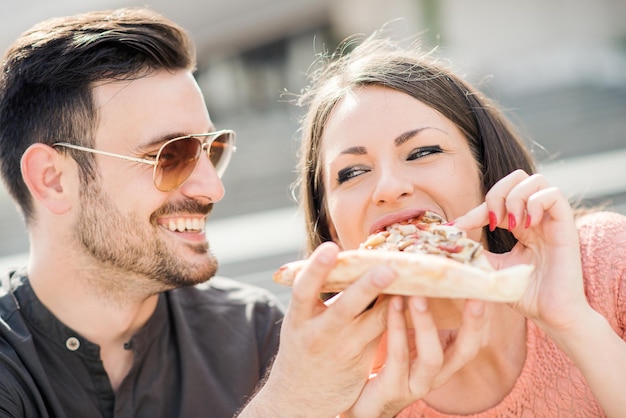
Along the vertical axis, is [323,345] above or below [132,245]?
below

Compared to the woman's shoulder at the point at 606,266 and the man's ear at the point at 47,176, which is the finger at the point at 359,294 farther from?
the man's ear at the point at 47,176

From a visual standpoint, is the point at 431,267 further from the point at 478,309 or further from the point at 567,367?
the point at 567,367

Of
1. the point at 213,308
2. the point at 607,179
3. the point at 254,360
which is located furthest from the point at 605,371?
the point at 607,179

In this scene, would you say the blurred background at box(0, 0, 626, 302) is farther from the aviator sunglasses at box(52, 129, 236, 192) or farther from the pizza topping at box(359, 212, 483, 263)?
the pizza topping at box(359, 212, 483, 263)

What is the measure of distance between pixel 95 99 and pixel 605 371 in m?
2.34

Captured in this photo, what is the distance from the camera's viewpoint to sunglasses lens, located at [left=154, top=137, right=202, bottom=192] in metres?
2.99

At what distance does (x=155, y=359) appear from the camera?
3.06 m

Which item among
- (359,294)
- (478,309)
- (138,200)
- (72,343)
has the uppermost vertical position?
(138,200)

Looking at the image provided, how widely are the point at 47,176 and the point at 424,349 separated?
79.3 inches

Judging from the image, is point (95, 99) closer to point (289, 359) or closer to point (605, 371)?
point (289, 359)

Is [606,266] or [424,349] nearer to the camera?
[424,349]

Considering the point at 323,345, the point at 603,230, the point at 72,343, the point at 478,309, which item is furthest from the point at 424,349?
the point at 72,343

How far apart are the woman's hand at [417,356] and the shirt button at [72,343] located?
4.38 ft

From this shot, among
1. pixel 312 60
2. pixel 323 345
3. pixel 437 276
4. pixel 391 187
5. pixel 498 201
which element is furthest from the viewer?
pixel 312 60
